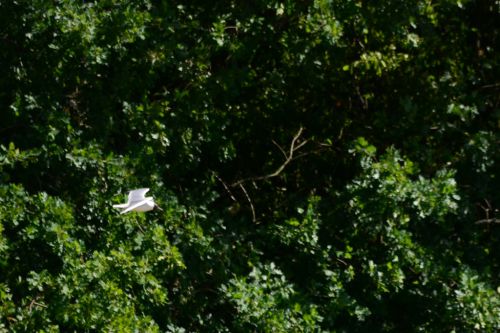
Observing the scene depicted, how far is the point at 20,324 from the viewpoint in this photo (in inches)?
181

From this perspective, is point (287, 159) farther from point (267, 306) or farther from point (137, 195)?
point (137, 195)

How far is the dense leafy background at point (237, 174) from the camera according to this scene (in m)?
4.89

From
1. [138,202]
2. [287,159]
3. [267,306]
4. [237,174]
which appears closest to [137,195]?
[138,202]

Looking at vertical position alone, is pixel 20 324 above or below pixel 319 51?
below

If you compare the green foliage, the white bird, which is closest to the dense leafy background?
the green foliage

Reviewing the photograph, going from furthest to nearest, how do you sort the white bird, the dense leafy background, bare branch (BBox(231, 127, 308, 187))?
bare branch (BBox(231, 127, 308, 187))
the dense leafy background
the white bird

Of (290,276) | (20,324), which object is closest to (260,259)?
(290,276)

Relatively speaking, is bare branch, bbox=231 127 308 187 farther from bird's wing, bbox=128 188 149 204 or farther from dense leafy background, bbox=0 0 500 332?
bird's wing, bbox=128 188 149 204

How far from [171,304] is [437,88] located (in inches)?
81.1

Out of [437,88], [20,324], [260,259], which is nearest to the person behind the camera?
[20,324]

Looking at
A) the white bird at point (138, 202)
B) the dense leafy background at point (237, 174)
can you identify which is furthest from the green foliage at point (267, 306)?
the white bird at point (138, 202)

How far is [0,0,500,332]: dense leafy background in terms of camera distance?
489 centimetres

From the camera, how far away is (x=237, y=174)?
237 inches

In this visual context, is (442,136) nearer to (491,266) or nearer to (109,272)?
(491,266)
